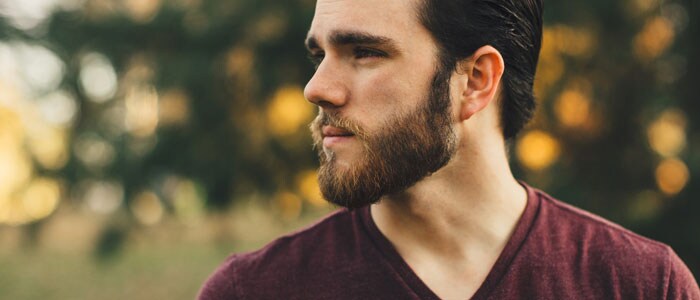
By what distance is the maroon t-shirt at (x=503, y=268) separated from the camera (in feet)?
6.13

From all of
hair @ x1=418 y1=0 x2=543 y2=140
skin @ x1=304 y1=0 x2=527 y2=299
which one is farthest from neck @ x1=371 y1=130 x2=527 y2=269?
hair @ x1=418 y1=0 x2=543 y2=140

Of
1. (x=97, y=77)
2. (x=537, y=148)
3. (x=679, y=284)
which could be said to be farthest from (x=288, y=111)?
(x=679, y=284)

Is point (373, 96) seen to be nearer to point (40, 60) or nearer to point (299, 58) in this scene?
point (299, 58)

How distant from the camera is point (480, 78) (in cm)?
204

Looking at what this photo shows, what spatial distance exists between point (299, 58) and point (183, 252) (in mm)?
6315

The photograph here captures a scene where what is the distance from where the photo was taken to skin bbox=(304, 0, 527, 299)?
188 centimetres

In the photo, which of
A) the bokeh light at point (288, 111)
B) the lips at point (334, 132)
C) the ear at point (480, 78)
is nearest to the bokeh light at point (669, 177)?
the bokeh light at point (288, 111)

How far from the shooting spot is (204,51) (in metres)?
3.80

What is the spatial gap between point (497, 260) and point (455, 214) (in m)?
0.17

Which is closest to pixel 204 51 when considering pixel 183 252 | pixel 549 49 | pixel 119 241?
pixel 119 241

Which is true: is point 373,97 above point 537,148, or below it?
above

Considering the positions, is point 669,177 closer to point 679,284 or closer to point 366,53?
point 679,284

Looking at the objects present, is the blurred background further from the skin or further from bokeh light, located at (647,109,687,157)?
the skin

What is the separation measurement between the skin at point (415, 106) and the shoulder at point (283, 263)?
0.14 meters
